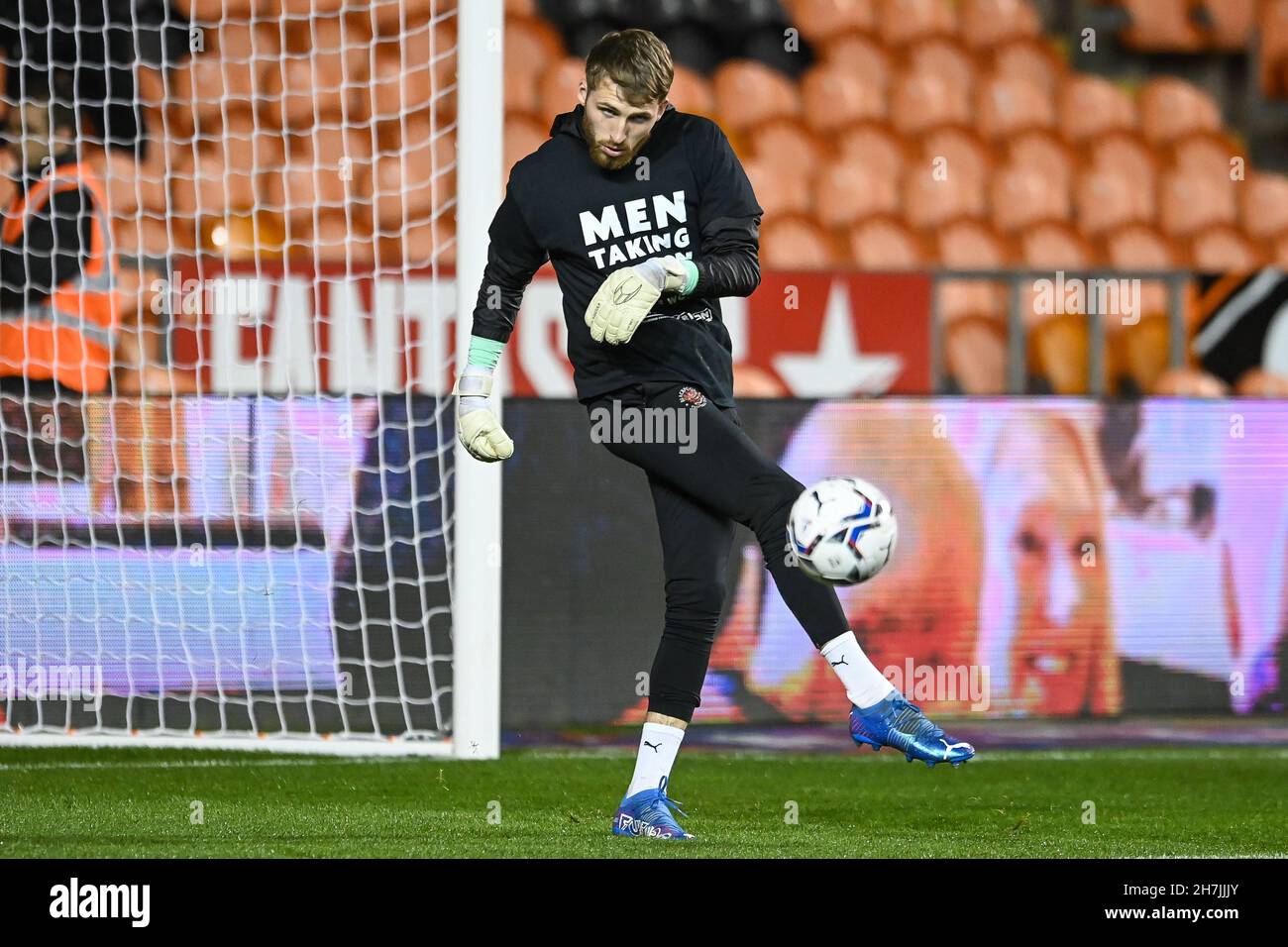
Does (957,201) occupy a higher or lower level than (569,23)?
lower

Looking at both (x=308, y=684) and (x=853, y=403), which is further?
(x=853, y=403)

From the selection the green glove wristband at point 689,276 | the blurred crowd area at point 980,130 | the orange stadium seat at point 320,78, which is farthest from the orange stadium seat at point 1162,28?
the green glove wristband at point 689,276

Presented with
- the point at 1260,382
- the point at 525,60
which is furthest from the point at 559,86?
the point at 1260,382

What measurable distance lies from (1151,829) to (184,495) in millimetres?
3408

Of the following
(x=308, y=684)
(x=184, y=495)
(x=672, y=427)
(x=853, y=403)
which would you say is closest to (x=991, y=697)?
(x=853, y=403)

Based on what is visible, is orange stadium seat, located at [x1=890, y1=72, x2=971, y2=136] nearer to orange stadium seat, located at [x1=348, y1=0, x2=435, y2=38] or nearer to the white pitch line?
orange stadium seat, located at [x1=348, y1=0, x2=435, y2=38]

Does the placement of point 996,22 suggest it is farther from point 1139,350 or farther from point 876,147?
point 1139,350

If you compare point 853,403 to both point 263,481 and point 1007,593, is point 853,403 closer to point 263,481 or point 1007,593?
point 1007,593

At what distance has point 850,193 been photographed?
888 cm

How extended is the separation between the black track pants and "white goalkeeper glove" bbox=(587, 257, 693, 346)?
243 mm

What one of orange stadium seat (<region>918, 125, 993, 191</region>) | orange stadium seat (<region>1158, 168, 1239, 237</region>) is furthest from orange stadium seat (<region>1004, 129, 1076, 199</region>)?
orange stadium seat (<region>1158, 168, 1239, 237</region>)

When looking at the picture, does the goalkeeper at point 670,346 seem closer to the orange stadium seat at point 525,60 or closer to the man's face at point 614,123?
the man's face at point 614,123

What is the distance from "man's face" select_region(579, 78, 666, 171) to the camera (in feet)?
12.0

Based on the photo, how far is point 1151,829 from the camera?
420cm
